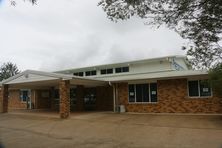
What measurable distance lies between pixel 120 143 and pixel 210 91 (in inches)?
385

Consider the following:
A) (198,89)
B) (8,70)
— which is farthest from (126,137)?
(8,70)

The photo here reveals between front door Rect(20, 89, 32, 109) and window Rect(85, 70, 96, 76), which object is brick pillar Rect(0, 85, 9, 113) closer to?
front door Rect(20, 89, 32, 109)

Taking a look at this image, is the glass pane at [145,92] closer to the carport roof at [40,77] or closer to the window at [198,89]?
the window at [198,89]

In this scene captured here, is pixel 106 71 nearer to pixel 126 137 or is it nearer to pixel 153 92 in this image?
pixel 153 92

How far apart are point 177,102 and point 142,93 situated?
2.81m

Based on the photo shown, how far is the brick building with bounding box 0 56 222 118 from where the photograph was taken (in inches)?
668

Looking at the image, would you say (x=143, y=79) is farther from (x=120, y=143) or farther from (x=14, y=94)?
(x=14, y=94)

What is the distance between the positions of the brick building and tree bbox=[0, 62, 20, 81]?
4863 cm

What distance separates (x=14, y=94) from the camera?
3072 centimetres

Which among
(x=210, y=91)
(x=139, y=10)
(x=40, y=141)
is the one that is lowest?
(x=40, y=141)

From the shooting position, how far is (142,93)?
765 inches

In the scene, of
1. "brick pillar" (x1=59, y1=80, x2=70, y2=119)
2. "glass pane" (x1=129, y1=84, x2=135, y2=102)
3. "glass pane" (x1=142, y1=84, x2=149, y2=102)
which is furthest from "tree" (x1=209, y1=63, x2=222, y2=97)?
"brick pillar" (x1=59, y1=80, x2=70, y2=119)

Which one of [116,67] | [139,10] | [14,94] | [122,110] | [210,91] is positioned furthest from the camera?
[14,94]

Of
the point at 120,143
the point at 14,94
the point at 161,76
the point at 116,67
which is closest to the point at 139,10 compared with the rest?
the point at 120,143
